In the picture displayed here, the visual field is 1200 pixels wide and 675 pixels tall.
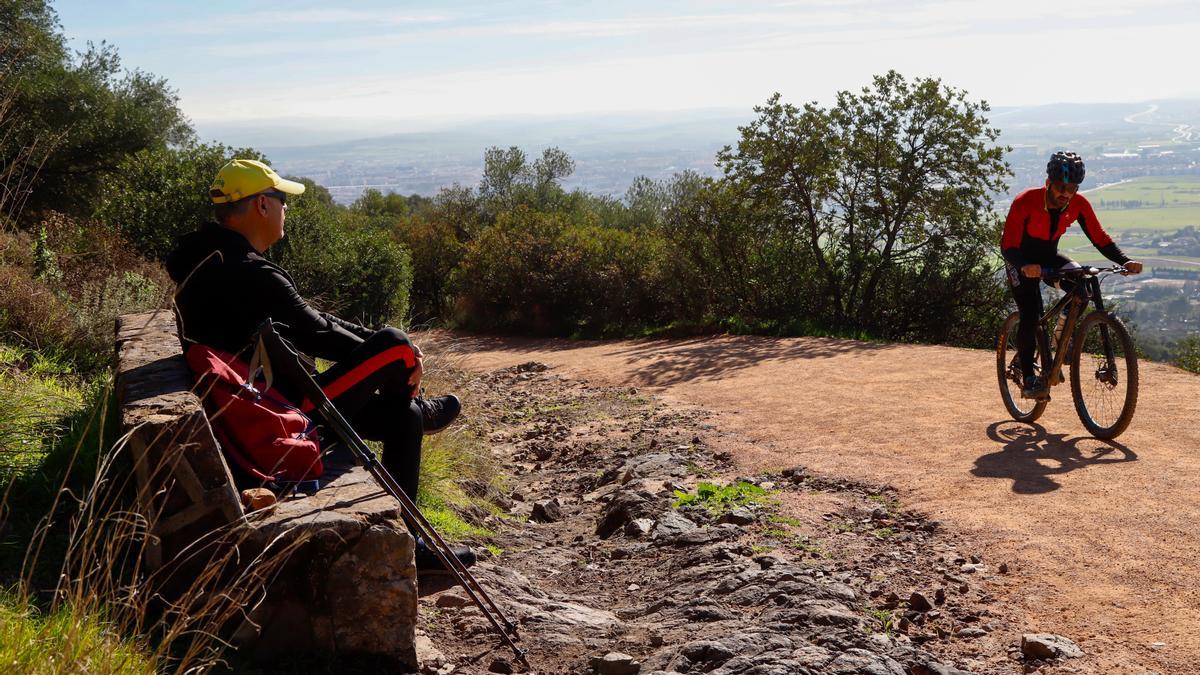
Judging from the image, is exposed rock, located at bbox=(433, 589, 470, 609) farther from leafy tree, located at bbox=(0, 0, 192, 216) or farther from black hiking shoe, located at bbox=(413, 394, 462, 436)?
leafy tree, located at bbox=(0, 0, 192, 216)

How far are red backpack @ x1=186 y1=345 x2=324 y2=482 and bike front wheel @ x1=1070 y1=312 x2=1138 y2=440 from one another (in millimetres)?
5872

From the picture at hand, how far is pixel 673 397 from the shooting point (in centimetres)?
1137

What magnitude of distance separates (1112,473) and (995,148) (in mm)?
12373

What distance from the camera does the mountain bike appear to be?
7.05m

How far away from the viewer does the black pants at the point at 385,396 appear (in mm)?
4297

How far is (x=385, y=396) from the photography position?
4.51m

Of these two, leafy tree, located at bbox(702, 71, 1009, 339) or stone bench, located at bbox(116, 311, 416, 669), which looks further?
leafy tree, located at bbox(702, 71, 1009, 339)

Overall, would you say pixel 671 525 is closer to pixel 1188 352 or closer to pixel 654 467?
pixel 654 467

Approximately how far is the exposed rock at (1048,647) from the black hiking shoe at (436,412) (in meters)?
2.83

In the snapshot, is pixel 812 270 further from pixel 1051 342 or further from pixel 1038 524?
pixel 1038 524

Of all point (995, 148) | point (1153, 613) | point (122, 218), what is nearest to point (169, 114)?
point (122, 218)

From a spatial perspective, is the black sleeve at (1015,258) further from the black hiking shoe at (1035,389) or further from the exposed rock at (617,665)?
the exposed rock at (617,665)

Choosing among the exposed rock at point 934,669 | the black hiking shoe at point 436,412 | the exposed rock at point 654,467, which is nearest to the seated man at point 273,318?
the black hiking shoe at point 436,412

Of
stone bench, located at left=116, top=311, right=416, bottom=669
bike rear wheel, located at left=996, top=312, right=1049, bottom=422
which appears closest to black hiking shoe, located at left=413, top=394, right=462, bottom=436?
stone bench, located at left=116, top=311, right=416, bottom=669
